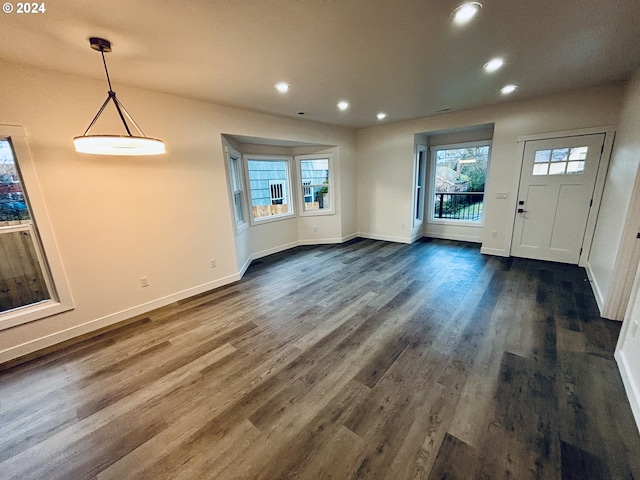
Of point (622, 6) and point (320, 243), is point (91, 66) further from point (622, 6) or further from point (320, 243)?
point (320, 243)

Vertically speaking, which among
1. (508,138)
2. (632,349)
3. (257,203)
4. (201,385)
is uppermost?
(508,138)

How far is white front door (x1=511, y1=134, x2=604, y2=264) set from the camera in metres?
3.84

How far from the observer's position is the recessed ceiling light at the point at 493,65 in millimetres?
2537

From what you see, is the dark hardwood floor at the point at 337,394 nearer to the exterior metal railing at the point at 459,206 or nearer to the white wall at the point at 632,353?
the white wall at the point at 632,353

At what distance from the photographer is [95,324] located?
2.86 m

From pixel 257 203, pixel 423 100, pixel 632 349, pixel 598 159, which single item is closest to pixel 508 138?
pixel 598 159

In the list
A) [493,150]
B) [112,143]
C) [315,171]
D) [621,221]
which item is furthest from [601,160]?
[112,143]

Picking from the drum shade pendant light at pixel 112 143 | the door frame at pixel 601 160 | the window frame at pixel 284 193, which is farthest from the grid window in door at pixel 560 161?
the drum shade pendant light at pixel 112 143

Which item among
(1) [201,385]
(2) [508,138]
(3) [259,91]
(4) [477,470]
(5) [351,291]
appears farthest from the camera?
(2) [508,138]

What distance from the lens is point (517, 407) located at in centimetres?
171

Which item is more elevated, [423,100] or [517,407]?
[423,100]

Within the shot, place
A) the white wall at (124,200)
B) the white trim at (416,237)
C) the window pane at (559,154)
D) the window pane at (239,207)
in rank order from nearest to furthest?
the white wall at (124,200), the window pane at (559,154), the window pane at (239,207), the white trim at (416,237)

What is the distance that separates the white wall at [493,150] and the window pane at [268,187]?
1916 millimetres

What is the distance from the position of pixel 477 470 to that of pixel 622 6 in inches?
123
